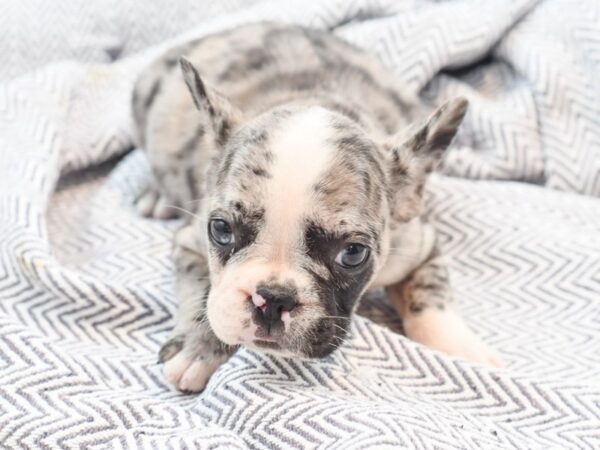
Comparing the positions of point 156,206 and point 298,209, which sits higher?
point 298,209

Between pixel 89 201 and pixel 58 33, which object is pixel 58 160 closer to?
pixel 89 201

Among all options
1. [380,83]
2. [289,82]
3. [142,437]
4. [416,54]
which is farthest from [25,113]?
[142,437]

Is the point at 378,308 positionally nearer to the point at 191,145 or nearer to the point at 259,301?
the point at 259,301

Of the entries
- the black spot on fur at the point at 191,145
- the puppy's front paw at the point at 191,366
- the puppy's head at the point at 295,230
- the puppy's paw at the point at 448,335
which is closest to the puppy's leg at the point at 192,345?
the puppy's front paw at the point at 191,366

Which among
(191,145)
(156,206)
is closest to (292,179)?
(191,145)

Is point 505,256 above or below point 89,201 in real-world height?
below
